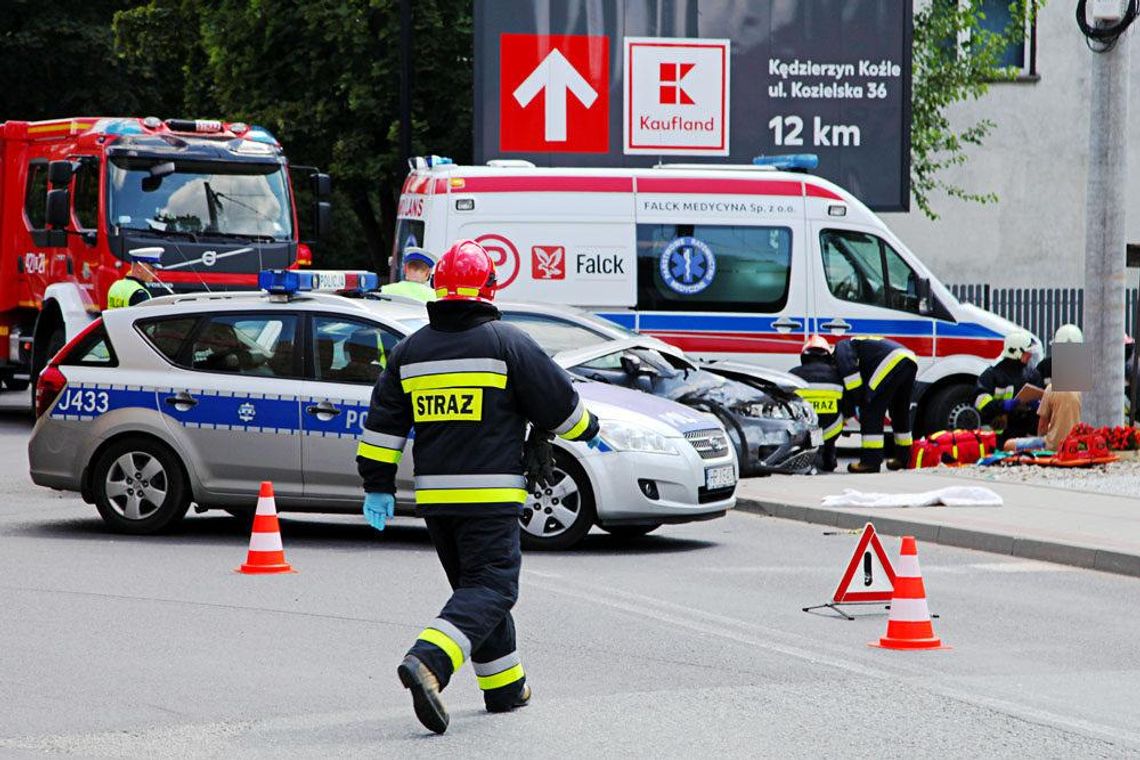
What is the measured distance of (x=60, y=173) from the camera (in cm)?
2077

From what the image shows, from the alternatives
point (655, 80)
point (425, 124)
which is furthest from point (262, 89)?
point (655, 80)

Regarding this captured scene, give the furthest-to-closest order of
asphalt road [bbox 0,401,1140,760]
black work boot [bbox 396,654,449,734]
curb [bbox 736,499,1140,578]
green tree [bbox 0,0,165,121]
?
green tree [bbox 0,0,165,121] → curb [bbox 736,499,1140,578] → asphalt road [bbox 0,401,1140,760] → black work boot [bbox 396,654,449,734]

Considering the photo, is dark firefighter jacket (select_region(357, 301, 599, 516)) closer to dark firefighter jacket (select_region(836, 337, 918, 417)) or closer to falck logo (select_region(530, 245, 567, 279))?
dark firefighter jacket (select_region(836, 337, 918, 417))

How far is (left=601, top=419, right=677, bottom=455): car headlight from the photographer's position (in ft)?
39.5

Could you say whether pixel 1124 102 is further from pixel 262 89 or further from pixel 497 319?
pixel 262 89

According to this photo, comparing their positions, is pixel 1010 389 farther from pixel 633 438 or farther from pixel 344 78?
pixel 344 78

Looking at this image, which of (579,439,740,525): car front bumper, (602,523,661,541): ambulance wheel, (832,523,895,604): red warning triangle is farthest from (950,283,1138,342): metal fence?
(832,523,895,604): red warning triangle

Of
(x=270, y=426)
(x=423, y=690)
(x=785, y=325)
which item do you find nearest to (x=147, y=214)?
(x=785, y=325)

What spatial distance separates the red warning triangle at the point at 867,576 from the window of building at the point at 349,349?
369 centimetres

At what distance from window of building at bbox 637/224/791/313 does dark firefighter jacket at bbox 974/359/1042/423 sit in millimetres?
2147

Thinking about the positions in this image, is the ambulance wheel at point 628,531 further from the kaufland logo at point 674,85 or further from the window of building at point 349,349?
the kaufland logo at point 674,85

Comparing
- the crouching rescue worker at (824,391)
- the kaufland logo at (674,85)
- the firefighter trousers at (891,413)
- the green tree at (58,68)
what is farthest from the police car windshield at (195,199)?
the green tree at (58,68)

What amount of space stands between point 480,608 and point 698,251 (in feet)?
41.8

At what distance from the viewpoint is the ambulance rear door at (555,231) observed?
19.1 m
